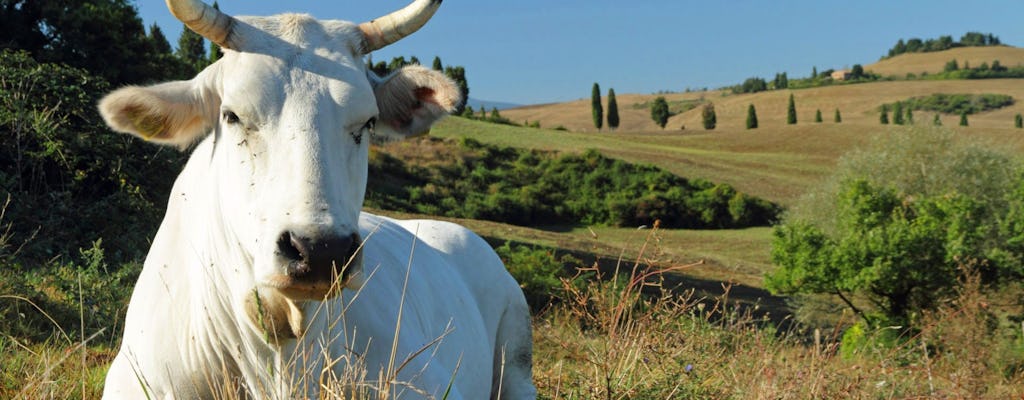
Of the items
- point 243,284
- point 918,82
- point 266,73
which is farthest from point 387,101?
point 918,82

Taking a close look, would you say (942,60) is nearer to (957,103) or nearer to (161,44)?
(957,103)

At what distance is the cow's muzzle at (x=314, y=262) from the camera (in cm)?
247

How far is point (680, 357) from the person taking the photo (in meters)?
5.47

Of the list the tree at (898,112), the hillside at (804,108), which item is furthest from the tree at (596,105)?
the tree at (898,112)

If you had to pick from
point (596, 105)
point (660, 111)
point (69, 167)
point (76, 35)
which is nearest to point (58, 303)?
point (69, 167)

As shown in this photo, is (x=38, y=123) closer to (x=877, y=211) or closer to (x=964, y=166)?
(x=877, y=211)

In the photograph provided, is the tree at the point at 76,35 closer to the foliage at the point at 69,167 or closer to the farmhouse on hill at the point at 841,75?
the foliage at the point at 69,167

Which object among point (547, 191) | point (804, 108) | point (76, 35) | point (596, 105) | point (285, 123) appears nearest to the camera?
point (285, 123)

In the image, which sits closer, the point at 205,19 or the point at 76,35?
the point at 205,19

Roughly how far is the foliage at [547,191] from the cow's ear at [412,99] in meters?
39.9

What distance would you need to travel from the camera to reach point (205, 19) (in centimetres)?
295

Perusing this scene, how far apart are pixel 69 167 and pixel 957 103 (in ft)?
393

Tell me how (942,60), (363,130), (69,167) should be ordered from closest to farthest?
(363,130) → (69,167) → (942,60)

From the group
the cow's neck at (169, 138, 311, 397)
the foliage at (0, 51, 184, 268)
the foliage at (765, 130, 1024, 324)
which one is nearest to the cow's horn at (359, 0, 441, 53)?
the cow's neck at (169, 138, 311, 397)
